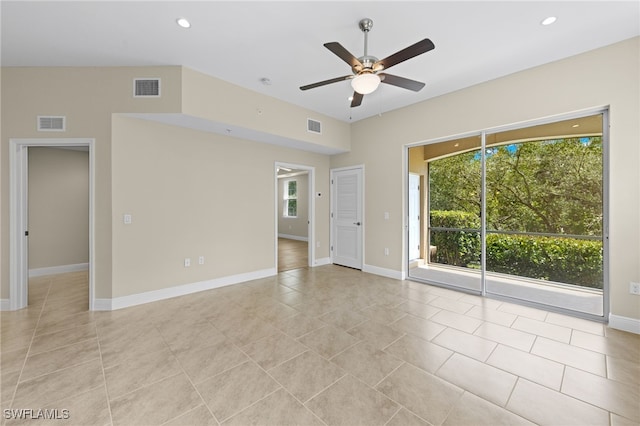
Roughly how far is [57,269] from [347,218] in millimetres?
5896

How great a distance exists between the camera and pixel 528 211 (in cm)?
397

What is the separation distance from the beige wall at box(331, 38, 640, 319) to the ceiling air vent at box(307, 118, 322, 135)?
1.23 meters

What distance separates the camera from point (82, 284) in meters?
4.39

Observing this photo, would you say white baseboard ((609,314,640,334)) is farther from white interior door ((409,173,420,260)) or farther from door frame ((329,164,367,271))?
door frame ((329,164,367,271))

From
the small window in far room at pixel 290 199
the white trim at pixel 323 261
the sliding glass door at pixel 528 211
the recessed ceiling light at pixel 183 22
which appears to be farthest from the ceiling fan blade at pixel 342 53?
the small window in far room at pixel 290 199

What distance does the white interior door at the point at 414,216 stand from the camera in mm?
5082

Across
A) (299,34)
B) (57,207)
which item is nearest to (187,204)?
(299,34)

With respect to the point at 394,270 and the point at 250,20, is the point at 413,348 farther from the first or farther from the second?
the point at 250,20

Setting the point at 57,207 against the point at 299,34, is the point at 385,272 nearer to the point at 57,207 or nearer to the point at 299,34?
the point at 299,34

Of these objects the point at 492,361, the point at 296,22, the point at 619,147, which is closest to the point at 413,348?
the point at 492,361

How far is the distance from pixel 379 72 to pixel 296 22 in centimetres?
95

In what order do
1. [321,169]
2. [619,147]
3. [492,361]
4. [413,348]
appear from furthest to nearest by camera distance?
[321,169], [619,147], [413,348], [492,361]

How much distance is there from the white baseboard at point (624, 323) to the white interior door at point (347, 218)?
347cm

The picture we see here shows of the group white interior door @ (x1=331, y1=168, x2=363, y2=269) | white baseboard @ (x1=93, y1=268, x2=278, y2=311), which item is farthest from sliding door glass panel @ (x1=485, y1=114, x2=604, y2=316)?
white baseboard @ (x1=93, y1=268, x2=278, y2=311)
